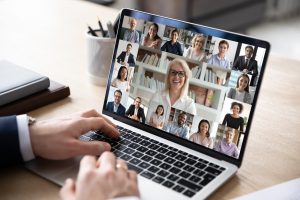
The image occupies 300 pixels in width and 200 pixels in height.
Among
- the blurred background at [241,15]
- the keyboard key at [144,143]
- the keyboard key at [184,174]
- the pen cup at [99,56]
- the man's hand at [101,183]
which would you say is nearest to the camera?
the man's hand at [101,183]

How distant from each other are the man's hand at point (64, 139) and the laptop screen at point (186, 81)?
12 cm

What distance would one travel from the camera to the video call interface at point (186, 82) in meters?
0.83

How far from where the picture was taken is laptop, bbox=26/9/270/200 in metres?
0.81

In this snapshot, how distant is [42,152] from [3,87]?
0.89 feet

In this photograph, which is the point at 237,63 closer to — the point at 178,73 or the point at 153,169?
the point at 178,73

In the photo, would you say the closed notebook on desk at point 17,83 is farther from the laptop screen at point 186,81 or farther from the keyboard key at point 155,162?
the keyboard key at point 155,162

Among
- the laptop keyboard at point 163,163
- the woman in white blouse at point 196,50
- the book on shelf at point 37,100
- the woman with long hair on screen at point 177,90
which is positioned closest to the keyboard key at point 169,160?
the laptop keyboard at point 163,163

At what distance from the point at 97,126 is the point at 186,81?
0.20 m

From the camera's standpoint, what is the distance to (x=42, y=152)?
2.81 feet

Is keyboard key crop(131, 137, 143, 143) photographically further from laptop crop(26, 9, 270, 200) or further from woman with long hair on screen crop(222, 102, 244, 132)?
woman with long hair on screen crop(222, 102, 244, 132)

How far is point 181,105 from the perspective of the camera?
891 millimetres

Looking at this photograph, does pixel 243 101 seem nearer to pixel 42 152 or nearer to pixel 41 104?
pixel 42 152

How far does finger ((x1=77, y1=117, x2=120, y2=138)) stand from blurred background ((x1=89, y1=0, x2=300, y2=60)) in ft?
7.18

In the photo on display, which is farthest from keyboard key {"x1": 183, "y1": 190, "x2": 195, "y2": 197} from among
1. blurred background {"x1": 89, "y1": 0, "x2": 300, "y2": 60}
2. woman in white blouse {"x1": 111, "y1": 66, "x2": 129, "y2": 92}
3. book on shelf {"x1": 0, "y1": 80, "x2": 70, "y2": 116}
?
blurred background {"x1": 89, "y1": 0, "x2": 300, "y2": 60}
